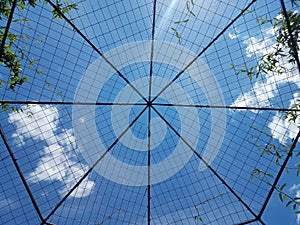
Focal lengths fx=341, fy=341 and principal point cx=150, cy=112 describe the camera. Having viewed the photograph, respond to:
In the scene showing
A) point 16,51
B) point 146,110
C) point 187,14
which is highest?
point 16,51

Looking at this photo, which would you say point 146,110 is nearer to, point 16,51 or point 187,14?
point 187,14

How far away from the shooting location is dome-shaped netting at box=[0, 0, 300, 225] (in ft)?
26.2

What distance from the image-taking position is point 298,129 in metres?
7.96

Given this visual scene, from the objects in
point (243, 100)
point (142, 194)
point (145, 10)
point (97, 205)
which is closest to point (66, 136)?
point (97, 205)

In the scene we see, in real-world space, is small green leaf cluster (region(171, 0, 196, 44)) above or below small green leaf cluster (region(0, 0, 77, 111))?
below

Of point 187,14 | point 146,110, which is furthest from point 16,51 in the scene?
point 187,14

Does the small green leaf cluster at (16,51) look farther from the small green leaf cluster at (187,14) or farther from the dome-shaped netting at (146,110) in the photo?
the small green leaf cluster at (187,14)

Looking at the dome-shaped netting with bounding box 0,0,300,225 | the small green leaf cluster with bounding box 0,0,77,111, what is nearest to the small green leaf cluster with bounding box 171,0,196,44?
the dome-shaped netting with bounding box 0,0,300,225

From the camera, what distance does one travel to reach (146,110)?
9.74 metres

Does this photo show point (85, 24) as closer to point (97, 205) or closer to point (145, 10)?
point (145, 10)

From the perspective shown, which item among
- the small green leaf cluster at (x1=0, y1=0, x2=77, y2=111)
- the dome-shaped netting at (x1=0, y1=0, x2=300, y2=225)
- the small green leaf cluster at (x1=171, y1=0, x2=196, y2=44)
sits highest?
the small green leaf cluster at (x1=0, y1=0, x2=77, y2=111)

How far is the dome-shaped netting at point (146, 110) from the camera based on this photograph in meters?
7.98

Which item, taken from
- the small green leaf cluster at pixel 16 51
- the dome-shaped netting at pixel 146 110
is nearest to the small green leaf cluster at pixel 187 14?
the dome-shaped netting at pixel 146 110

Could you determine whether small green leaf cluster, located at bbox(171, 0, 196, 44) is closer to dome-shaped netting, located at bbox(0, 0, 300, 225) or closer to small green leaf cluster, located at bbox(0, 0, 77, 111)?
dome-shaped netting, located at bbox(0, 0, 300, 225)
